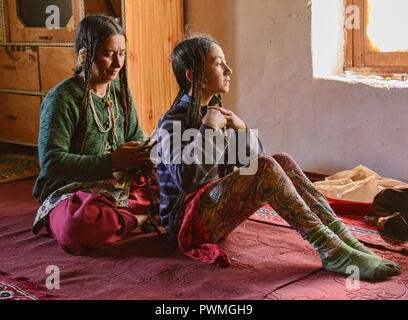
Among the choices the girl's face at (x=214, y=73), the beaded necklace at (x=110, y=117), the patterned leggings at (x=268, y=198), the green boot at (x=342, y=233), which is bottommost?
the green boot at (x=342, y=233)

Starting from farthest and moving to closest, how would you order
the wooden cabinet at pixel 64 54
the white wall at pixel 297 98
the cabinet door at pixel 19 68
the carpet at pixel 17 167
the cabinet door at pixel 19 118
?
the cabinet door at pixel 19 118, the cabinet door at pixel 19 68, the carpet at pixel 17 167, the wooden cabinet at pixel 64 54, the white wall at pixel 297 98

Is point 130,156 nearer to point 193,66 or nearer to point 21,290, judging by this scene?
point 193,66

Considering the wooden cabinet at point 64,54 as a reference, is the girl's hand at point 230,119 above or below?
below

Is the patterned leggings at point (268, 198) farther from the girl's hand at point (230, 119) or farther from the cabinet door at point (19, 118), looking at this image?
the cabinet door at point (19, 118)

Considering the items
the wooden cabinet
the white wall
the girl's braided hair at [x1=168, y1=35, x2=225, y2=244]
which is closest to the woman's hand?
the girl's braided hair at [x1=168, y1=35, x2=225, y2=244]

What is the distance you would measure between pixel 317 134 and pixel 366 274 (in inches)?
65.2

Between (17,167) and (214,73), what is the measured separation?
94.4 inches

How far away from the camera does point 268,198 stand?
73.8 inches

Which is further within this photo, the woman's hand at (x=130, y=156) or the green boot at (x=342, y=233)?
the woman's hand at (x=130, y=156)

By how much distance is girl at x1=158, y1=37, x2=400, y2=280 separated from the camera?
1.82 m

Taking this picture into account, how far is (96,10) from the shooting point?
3.61 meters

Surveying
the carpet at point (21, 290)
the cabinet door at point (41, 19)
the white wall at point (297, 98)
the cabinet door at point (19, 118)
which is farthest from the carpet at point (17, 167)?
the carpet at point (21, 290)

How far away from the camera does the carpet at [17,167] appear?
12.1ft

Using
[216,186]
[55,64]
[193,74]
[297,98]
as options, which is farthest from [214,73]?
[55,64]
